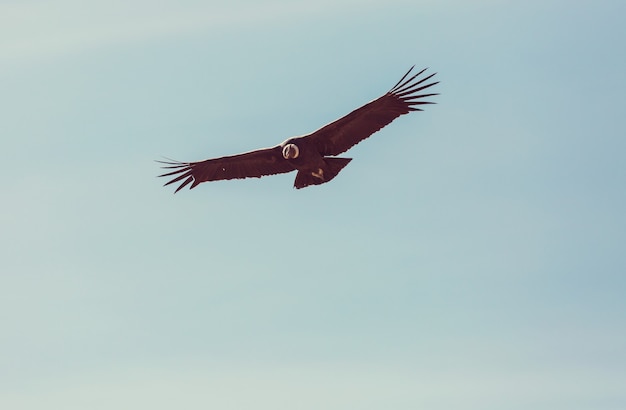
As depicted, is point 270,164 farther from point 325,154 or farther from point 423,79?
point 423,79

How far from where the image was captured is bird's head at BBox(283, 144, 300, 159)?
35.0 m

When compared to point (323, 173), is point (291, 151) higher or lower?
higher

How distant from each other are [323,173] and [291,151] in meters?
1.09

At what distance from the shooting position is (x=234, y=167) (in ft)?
121

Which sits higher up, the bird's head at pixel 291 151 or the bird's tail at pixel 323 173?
the bird's head at pixel 291 151

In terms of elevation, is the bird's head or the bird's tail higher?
the bird's head

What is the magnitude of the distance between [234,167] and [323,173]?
3206 mm

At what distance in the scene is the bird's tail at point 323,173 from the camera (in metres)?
35.0

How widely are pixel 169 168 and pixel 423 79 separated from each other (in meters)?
8.09

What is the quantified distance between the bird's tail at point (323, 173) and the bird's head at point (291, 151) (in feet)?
2.18

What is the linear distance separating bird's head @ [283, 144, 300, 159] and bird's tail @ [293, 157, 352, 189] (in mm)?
665

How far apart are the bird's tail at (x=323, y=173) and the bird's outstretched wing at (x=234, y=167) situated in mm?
864

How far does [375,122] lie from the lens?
35.1 metres

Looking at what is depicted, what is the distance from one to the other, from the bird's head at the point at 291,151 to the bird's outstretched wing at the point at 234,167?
3.03 feet
